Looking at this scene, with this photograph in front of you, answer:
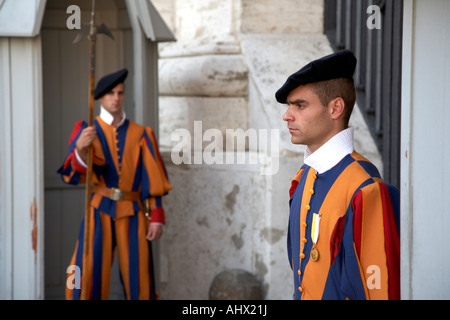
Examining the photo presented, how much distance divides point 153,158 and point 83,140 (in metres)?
0.55

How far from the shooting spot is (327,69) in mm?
2490

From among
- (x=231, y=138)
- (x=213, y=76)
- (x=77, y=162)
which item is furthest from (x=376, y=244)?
(x=213, y=76)

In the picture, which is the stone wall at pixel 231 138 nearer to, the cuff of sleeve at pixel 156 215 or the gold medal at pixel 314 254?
the cuff of sleeve at pixel 156 215

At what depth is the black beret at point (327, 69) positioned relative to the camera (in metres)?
2.48

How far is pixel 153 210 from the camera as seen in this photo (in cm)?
475

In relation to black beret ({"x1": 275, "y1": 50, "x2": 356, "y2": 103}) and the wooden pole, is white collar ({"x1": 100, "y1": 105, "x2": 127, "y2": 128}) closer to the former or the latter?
the wooden pole

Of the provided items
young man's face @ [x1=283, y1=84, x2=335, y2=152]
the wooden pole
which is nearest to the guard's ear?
young man's face @ [x1=283, y1=84, x2=335, y2=152]

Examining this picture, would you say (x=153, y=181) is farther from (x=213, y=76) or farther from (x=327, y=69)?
(x=327, y=69)

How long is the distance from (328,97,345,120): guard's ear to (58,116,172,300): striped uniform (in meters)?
2.40

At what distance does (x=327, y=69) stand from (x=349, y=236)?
591 millimetres

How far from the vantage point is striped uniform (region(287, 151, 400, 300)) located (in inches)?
88.5

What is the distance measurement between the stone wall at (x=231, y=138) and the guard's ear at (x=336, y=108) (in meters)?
2.20
